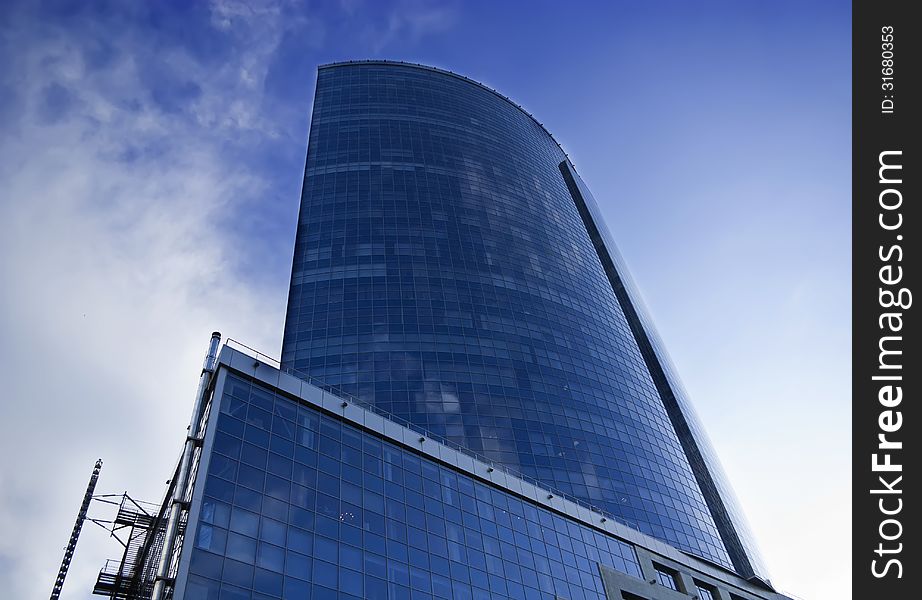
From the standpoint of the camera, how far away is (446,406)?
9262cm

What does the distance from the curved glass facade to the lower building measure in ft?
111

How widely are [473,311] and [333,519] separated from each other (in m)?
68.9

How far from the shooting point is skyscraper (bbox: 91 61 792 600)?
39156mm

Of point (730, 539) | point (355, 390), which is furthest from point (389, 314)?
point (730, 539)

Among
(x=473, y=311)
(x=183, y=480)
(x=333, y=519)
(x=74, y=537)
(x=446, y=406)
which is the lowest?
(x=333, y=519)

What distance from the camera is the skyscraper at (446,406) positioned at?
39.2m

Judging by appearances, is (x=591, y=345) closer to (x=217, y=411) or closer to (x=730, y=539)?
(x=730, y=539)
